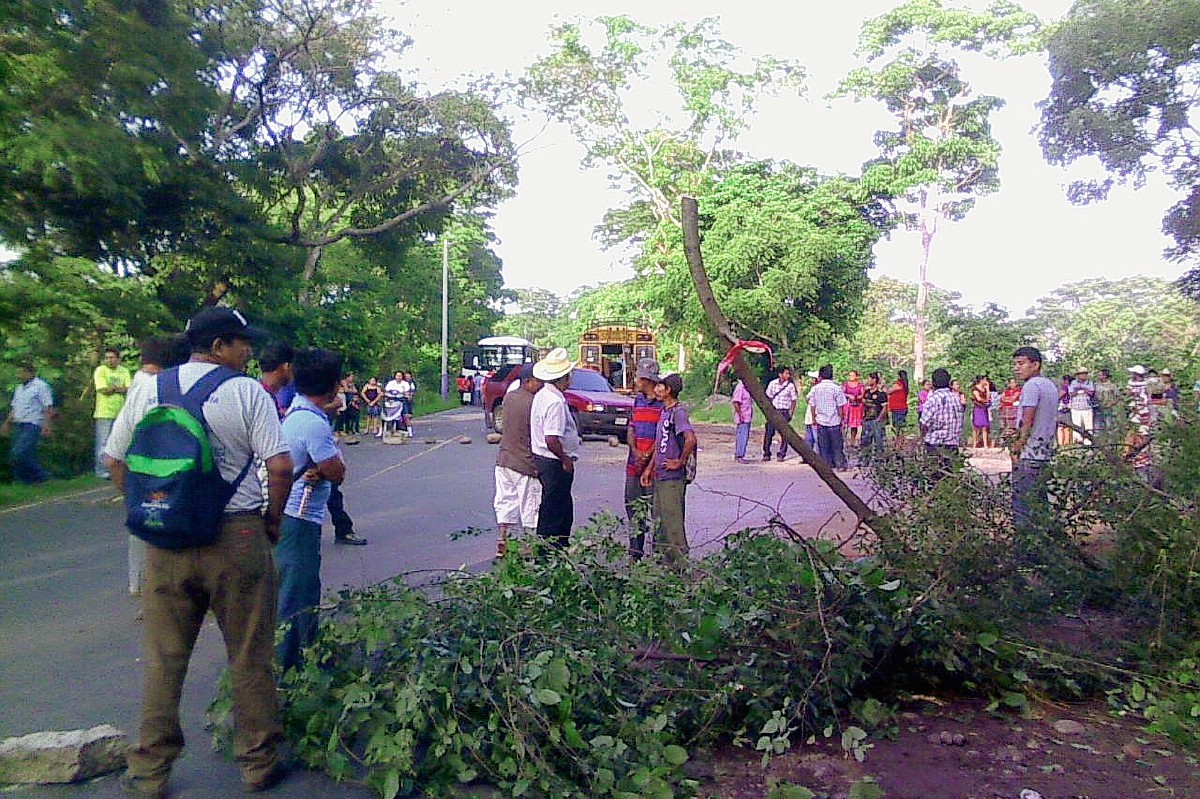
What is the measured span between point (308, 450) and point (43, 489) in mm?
10943

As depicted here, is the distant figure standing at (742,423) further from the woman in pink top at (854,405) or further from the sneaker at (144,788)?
the sneaker at (144,788)

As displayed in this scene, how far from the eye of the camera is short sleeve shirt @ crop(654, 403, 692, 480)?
8.21 m

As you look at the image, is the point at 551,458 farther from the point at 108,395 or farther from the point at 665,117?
the point at 665,117

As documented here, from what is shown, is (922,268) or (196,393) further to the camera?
(922,268)

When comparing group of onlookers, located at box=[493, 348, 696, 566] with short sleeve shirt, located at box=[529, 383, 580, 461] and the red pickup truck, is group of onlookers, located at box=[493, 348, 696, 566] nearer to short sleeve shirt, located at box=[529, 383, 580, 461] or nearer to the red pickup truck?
short sleeve shirt, located at box=[529, 383, 580, 461]

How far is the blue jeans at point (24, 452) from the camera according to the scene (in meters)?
13.1

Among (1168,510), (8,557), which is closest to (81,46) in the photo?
(8,557)

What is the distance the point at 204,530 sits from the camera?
4.15m

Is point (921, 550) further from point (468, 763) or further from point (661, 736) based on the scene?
point (468, 763)

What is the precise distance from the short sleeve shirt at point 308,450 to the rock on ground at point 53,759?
1.29 meters

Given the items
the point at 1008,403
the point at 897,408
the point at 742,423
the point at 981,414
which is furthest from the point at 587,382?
the point at 1008,403

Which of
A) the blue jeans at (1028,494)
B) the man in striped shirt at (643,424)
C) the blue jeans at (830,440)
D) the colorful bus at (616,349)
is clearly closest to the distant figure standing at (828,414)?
the blue jeans at (830,440)

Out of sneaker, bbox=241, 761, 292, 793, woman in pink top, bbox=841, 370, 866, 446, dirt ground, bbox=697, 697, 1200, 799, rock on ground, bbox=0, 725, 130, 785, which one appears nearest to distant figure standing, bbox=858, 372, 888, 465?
woman in pink top, bbox=841, 370, 866, 446

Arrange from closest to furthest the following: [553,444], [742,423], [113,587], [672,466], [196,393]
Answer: [196,393], [553,444], [672,466], [113,587], [742,423]
